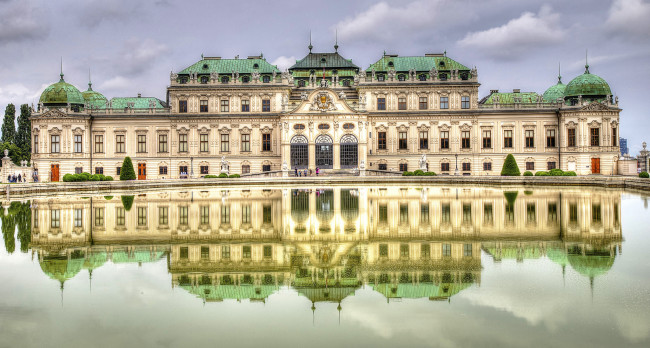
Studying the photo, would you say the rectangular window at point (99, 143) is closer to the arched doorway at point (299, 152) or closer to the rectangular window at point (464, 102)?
the arched doorway at point (299, 152)

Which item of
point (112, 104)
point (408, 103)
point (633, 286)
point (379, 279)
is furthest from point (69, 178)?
point (633, 286)

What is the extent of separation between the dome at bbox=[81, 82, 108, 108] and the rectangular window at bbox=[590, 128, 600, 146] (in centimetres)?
7255

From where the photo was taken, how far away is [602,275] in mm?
11266

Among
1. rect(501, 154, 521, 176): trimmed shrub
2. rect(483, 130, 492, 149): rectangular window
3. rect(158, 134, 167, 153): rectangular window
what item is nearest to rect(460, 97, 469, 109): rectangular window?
rect(483, 130, 492, 149): rectangular window

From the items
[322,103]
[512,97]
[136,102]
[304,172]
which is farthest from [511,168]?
[136,102]

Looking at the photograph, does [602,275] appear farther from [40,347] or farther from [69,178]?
[69,178]

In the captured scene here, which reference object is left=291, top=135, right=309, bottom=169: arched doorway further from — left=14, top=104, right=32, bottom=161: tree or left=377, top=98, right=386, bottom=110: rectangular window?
left=14, top=104, right=32, bottom=161: tree

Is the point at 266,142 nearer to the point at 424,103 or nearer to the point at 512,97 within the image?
the point at 424,103

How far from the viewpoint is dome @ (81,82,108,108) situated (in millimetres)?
75375

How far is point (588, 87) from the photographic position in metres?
71.3

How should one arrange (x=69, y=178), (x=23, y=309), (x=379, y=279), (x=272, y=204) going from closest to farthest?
(x=23, y=309)
(x=379, y=279)
(x=272, y=204)
(x=69, y=178)

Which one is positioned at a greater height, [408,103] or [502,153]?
[408,103]

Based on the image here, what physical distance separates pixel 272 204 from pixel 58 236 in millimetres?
12251

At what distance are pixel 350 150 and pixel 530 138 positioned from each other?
2650cm
